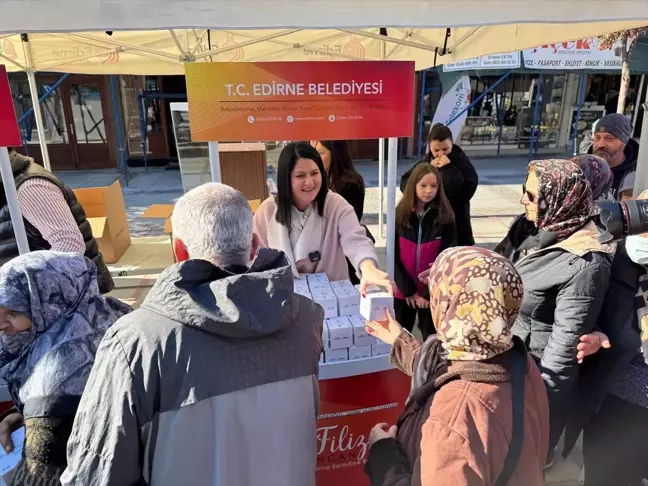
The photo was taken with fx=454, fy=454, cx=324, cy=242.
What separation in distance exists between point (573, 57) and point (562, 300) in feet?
42.4

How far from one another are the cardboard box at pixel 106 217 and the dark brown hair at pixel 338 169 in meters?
2.72

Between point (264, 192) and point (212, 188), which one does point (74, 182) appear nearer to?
point (264, 192)

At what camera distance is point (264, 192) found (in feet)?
18.0

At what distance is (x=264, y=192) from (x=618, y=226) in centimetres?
432

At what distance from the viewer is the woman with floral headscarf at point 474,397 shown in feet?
3.39

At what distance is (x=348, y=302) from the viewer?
2.06m

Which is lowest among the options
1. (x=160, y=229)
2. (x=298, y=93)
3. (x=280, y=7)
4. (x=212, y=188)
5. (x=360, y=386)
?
(x=160, y=229)

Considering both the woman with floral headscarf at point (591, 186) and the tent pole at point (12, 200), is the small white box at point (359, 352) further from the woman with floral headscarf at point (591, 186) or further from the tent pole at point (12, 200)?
the tent pole at point (12, 200)

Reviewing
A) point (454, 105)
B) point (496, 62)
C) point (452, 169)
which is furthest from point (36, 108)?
point (496, 62)

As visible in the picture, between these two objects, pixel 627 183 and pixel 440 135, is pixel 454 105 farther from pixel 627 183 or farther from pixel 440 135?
pixel 627 183

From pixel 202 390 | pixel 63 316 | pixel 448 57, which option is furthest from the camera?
pixel 448 57

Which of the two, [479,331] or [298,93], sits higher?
[298,93]

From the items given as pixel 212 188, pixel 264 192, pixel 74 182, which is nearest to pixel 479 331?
pixel 212 188

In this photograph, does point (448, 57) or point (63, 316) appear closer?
point (63, 316)
